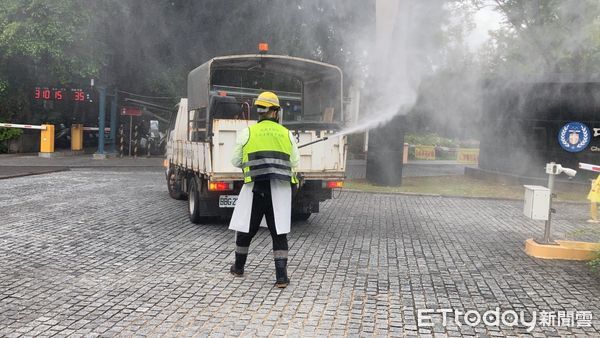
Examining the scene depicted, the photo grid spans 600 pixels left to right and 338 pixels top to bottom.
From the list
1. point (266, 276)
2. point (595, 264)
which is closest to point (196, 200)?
point (266, 276)

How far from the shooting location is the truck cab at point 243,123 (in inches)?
274

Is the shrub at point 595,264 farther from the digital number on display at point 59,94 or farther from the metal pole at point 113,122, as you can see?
the digital number on display at point 59,94

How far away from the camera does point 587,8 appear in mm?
9969

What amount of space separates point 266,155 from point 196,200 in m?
3.13

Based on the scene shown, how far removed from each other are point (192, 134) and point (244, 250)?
4126mm

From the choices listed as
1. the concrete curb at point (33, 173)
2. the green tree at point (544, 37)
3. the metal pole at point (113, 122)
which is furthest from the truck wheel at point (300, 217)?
the metal pole at point (113, 122)

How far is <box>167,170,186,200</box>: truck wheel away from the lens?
9867 millimetres

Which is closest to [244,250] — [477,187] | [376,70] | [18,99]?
[376,70]

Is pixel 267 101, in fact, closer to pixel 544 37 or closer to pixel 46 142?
pixel 544 37

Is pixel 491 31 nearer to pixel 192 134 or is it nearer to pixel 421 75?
pixel 421 75

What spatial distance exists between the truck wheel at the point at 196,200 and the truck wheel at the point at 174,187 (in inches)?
72.5

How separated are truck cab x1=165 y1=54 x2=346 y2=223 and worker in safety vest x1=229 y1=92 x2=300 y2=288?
1890 millimetres

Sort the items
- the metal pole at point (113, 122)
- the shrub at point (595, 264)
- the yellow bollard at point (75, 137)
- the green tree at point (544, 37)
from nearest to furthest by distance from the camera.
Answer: the shrub at point (595, 264)
the green tree at point (544, 37)
the metal pole at point (113, 122)
the yellow bollard at point (75, 137)

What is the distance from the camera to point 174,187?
10.1 meters
